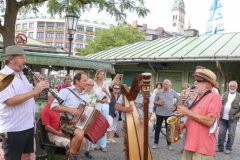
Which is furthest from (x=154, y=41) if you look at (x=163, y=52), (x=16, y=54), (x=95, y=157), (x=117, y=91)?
(x=16, y=54)

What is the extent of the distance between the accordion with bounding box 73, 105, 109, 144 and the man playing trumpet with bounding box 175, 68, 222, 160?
1429 millimetres

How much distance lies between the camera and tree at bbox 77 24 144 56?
4531cm

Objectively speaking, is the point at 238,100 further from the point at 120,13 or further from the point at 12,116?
the point at 12,116

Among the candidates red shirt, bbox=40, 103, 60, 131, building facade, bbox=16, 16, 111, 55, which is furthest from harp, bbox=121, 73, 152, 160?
building facade, bbox=16, 16, 111, 55

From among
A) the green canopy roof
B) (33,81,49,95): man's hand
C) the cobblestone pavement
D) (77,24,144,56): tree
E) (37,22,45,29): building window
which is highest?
(37,22,45,29): building window

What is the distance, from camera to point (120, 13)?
9.34 m

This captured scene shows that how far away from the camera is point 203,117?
13.6 feet

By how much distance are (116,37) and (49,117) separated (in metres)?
40.5

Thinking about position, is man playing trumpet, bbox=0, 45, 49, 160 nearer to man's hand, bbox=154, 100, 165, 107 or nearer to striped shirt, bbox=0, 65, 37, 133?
striped shirt, bbox=0, 65, 37, 133

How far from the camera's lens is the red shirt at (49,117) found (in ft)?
20.7

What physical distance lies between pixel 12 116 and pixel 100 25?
12788cm

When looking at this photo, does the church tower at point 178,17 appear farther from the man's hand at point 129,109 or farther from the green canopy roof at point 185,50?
the man's hand at point 129,109

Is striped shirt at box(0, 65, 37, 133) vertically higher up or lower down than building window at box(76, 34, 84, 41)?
lower down

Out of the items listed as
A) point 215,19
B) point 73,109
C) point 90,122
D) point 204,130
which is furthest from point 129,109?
point 215,19
